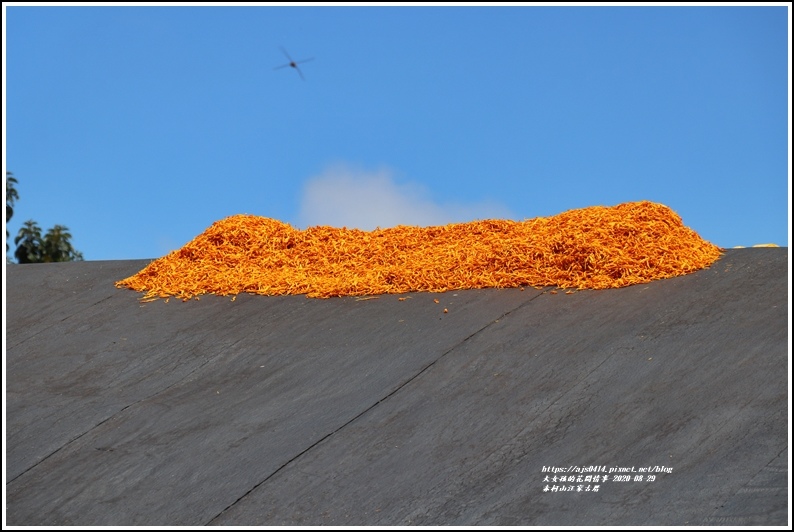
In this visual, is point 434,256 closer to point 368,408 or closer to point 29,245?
point 368,408

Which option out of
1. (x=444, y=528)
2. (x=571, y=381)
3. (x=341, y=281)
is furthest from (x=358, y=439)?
(x=341, y=281)

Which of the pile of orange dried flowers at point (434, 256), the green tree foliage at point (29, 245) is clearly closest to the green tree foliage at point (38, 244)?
the green tree foliage at point (29, 245)

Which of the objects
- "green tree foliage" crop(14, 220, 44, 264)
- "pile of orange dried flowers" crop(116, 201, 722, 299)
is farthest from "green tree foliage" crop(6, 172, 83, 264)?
"pile of orange dried flowers" crop(116, 201, 722, 299)

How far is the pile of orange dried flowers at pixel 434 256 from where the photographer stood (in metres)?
7.12

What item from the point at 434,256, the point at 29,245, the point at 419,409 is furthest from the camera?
the point at 29,245

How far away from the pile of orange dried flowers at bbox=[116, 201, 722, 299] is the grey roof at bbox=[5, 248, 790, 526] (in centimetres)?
26

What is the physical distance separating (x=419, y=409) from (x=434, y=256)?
292cm

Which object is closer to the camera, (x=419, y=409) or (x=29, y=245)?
(x=419, y=409)

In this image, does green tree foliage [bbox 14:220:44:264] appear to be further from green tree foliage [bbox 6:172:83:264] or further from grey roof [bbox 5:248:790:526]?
grey roof [bbox 5:248:790:526]

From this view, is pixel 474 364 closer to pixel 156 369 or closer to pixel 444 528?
pixel 444 528

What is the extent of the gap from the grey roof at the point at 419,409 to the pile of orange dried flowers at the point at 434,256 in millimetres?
256

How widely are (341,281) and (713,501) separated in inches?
167

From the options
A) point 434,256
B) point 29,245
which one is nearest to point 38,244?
point 29,245

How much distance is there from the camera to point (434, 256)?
788 cm
